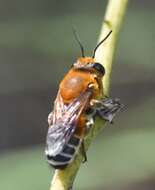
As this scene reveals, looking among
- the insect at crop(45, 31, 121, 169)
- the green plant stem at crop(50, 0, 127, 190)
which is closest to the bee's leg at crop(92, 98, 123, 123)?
the insect at crop(45, 31, 121, 169)

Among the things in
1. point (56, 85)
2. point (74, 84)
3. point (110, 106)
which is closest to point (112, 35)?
point (110, 106)

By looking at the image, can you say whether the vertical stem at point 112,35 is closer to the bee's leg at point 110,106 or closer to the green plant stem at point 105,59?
the green plant stem at point 105,59

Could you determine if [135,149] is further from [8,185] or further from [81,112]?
[8,185]

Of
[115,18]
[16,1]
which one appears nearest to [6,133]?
[16,1]

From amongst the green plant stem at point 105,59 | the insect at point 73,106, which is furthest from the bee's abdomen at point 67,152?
the green plant stem at point 105,59

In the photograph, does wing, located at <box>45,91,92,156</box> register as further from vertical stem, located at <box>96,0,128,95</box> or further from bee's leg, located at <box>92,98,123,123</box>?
vertical stem, located at <box>96,0,128,95</box>
